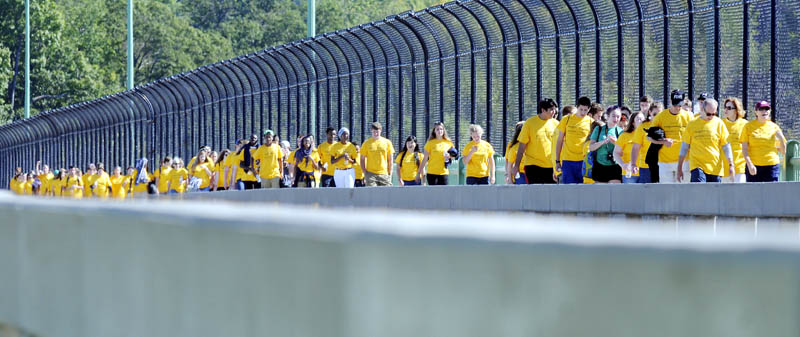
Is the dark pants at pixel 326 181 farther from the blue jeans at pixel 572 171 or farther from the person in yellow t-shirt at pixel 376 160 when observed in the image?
the blue jeans at pixel 572 171

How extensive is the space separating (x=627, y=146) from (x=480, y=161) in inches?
126

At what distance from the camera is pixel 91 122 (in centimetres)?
3903

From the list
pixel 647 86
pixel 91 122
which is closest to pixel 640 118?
pixel 647 86

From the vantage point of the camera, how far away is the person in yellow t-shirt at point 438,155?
55.8ft

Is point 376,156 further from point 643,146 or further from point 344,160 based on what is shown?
point 643,146

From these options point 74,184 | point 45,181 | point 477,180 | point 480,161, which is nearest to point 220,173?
point 477,180

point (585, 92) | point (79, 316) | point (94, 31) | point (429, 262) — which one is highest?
point (94, 31)

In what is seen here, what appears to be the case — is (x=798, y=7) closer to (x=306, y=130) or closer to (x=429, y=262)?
(x=429, y=262)

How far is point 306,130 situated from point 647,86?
1092 cm

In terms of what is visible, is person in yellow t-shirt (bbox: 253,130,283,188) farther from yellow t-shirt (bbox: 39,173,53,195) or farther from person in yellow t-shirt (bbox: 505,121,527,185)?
yellow t-shirt (bbox: 39,173,53,195)

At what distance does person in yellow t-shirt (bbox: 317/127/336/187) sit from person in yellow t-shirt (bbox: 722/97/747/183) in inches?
323

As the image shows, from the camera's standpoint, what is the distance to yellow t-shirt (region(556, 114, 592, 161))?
1376 centimetres

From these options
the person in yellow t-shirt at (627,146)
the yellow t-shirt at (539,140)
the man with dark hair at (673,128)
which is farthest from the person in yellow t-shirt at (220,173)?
the man with dark hair at (673,128)

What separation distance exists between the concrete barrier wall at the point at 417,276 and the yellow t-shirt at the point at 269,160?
16.1 meters
